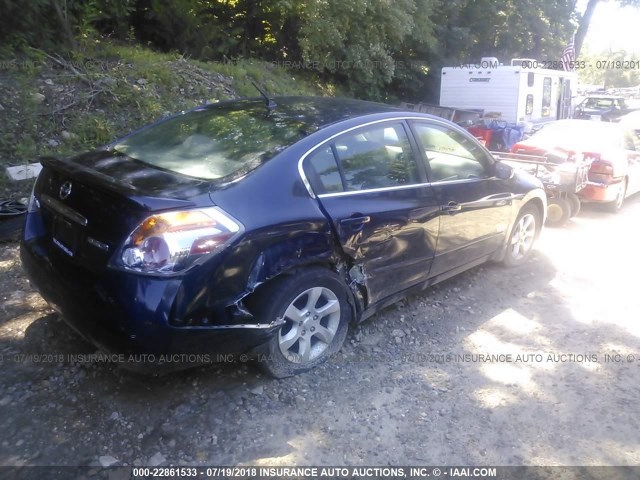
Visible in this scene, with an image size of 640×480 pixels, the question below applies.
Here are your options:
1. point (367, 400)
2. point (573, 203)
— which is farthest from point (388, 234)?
point (573, 203)

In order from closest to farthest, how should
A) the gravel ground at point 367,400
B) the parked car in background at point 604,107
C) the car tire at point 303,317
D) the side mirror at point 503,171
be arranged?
the gravel ground at point 367,400
the car tire at point 303,317
the side mirror at point 503,171
the parked car in background at point 604,107

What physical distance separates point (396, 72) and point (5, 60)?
38.7ft

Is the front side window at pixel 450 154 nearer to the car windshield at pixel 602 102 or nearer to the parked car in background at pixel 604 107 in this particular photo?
the parked car in background at pixel 604 107

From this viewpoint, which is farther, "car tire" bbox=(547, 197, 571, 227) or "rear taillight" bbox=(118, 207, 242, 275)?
"car tire" bbox=(547, 197, 571, 227)

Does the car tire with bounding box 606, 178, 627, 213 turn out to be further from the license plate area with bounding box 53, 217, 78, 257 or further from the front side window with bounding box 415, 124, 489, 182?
the license plate area with bounding box 53, 217, 78, 257

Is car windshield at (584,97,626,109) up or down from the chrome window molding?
down

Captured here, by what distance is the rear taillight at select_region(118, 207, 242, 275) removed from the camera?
2818 mm

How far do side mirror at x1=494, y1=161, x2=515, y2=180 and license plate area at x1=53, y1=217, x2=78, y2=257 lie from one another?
136 inches

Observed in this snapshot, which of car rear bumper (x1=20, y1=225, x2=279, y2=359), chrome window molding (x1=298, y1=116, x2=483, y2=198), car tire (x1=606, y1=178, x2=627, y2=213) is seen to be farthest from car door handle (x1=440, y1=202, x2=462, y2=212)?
car tire (x1=606, y1=178, x2=627, y2=213)

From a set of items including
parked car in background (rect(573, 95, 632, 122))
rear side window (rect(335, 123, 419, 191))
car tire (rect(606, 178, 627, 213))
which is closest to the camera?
rear side window (rect(335, 123, 419, 191))

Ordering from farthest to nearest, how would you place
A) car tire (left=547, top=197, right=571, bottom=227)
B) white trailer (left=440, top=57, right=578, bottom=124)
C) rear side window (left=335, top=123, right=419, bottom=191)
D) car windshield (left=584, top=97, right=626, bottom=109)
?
car windshield (left=584, top=97, right=626, bottom=109) < white trailer (left=440, top=57, right=578, bottom=124) < car tire (left=547, top=197, right=571, bottom=227) < rear side window (left=335, top=123, right=419, bottom=191)

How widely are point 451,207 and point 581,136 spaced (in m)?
5.57

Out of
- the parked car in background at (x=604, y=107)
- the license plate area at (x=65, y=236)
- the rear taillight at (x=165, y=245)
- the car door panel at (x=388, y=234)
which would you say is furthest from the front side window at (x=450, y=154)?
the parked car in background at (x=604, y=107)

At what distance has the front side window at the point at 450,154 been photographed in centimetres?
436
